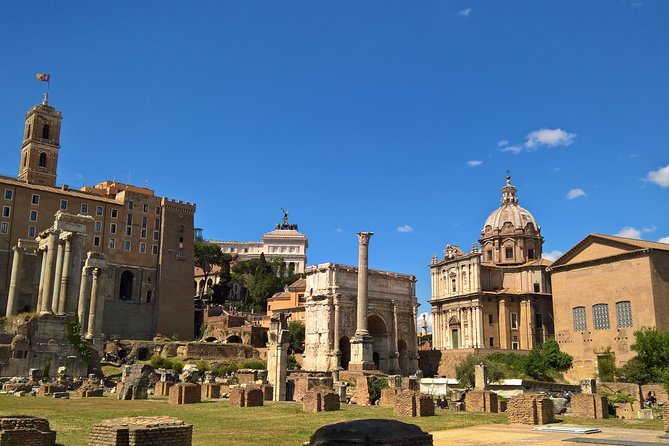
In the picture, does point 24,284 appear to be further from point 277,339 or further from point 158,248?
point 277,339

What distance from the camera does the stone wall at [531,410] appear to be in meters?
17.2

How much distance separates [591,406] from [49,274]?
33.3 metres

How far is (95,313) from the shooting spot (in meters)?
50.2

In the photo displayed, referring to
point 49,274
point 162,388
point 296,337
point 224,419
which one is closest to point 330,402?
point 224,419

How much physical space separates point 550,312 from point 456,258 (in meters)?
10.3

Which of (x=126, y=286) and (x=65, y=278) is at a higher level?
(x=126, y=286)

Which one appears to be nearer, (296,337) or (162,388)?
(162,388)

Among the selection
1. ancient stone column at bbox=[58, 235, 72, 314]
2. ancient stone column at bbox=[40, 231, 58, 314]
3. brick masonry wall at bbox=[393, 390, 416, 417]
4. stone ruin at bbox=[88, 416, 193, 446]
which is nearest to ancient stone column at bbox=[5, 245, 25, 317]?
ancient stone column at bbox=[40, 231, 58, 314]

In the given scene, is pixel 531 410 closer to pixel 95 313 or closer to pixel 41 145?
pixel 95 313

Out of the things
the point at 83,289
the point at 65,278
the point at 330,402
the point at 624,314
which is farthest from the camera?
the point at 83,289

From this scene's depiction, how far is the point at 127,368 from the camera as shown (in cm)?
3806

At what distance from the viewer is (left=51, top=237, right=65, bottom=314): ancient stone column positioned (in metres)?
41.0

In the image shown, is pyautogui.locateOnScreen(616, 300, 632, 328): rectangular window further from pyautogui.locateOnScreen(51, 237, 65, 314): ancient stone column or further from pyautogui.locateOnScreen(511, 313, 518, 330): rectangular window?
pyautogui.locateOnScreen(51, 237, 65, 314): ancient stone column

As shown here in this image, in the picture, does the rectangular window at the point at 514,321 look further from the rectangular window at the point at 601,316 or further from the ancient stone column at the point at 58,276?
the ancient stone column at the point at 58,276
